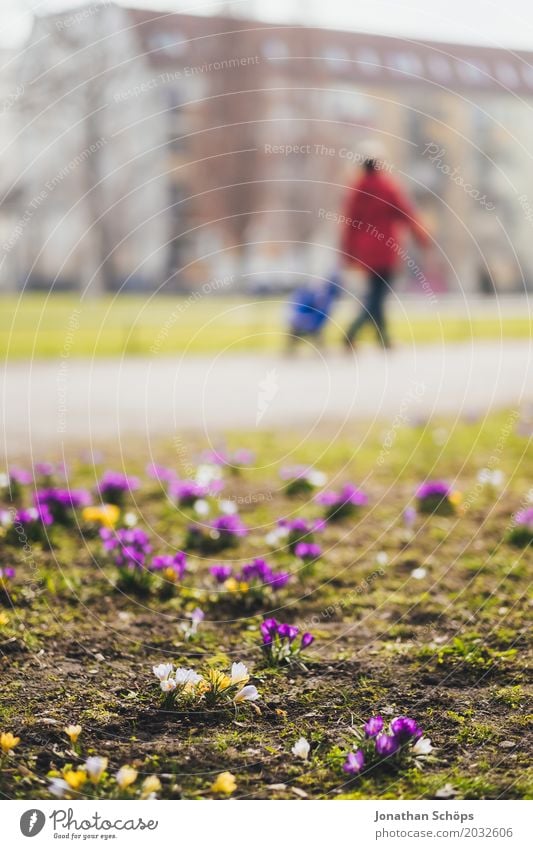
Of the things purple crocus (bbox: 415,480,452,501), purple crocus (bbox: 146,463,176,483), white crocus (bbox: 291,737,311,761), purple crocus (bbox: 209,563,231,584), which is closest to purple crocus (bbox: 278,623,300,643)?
white crocus (bbox: 291,737,311,761)

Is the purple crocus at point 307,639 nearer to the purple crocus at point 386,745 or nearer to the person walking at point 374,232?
the purple crocus at point 386,745

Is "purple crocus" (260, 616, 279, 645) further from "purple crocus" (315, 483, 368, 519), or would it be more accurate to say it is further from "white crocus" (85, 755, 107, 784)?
"purple crocus" (315, 483, 368, 519)

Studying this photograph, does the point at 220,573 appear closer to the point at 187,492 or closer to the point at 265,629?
the point at 265,629

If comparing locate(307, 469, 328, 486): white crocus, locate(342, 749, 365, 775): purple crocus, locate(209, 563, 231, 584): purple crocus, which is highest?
locate(307, 469, 328, 486): white crocus

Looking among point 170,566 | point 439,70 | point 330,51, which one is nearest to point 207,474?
point 170,566

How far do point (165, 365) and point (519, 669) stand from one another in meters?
7.74

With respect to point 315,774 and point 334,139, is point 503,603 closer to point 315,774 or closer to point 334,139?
point 315,774

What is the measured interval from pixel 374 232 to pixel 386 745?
24.9 ft

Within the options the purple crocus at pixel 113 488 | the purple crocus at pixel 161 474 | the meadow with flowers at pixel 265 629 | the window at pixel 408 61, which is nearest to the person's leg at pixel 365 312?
the meadow with flowers at pixel 265 629

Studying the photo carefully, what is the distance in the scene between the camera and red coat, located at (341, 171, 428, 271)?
29.5 feet

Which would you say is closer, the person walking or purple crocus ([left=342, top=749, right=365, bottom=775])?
purple crocus ([left=342, top=749, right=365, bottom=775])

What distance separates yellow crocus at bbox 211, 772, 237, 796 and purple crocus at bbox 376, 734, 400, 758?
1.11 ft

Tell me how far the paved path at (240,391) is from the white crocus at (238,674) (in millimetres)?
3401

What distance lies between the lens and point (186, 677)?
2.45 meters
